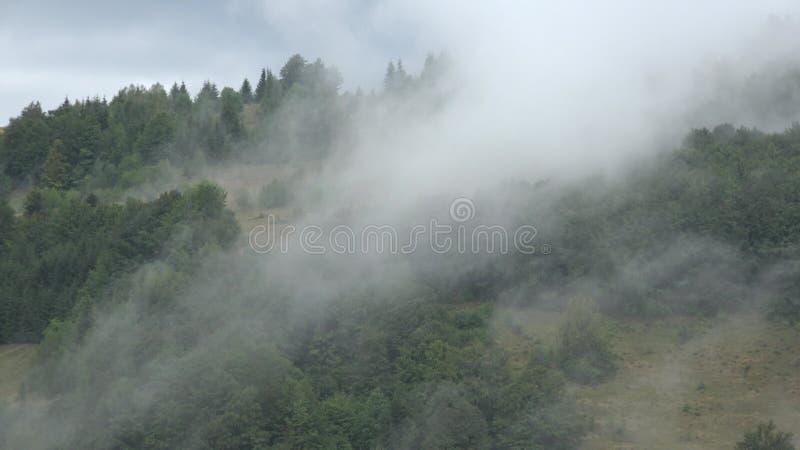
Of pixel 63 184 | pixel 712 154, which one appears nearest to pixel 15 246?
pixel 63 184

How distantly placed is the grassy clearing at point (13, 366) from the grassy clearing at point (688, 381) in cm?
2212

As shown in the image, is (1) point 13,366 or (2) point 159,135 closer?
(1) point 13,366

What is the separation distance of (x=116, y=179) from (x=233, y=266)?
2959 cm

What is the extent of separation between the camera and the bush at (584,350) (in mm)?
27828

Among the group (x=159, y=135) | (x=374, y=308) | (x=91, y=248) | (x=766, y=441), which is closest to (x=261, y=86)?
(x=159, y=135)

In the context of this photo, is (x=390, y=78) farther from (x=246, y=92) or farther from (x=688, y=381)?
(x=688, y=381)

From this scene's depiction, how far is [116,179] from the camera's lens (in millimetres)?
60656

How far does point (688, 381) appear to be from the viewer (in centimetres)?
2753

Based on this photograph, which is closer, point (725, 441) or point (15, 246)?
point (725, 441)

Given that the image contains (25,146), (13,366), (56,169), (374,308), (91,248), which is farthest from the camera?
(25,146)

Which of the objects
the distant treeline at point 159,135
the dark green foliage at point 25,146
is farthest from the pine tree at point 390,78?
the dark green foliage at point 25,146

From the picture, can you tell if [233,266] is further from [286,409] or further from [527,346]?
[527,346]

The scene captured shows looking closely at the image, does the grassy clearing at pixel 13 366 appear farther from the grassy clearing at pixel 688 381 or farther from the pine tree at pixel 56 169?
the pine tree at pixel 56 169

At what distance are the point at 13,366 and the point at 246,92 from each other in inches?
2332
